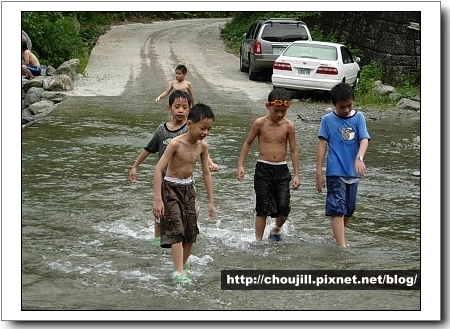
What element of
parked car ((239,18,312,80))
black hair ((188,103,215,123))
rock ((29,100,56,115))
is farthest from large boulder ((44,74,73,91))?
black hair ((188,103,215,123))

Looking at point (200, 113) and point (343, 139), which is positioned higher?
point (200, 113)

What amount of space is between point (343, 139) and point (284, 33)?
50.2 feet

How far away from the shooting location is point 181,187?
22.0 ft

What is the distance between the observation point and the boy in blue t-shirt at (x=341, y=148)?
7367mm

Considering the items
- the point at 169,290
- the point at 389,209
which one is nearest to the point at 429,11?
the point at 169,290

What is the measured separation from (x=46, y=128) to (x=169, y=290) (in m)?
8.29

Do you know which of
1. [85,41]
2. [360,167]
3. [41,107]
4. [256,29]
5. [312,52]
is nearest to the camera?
[360,167]

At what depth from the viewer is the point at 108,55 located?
86.5ft

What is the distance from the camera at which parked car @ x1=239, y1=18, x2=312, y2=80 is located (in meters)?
21.6

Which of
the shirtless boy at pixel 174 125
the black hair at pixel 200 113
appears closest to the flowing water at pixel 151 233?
the shirtless boy at pixel 174 125

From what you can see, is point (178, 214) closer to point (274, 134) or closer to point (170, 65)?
point (274, 134)

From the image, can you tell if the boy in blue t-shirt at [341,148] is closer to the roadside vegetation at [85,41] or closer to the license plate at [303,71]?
the roadside vegetation at [85,41]

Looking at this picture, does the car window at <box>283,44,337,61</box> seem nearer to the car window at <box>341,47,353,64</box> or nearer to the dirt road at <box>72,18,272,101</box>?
the car window at <box>341,47,353,64</box>

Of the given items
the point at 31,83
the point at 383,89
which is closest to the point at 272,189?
the point at 31,83
